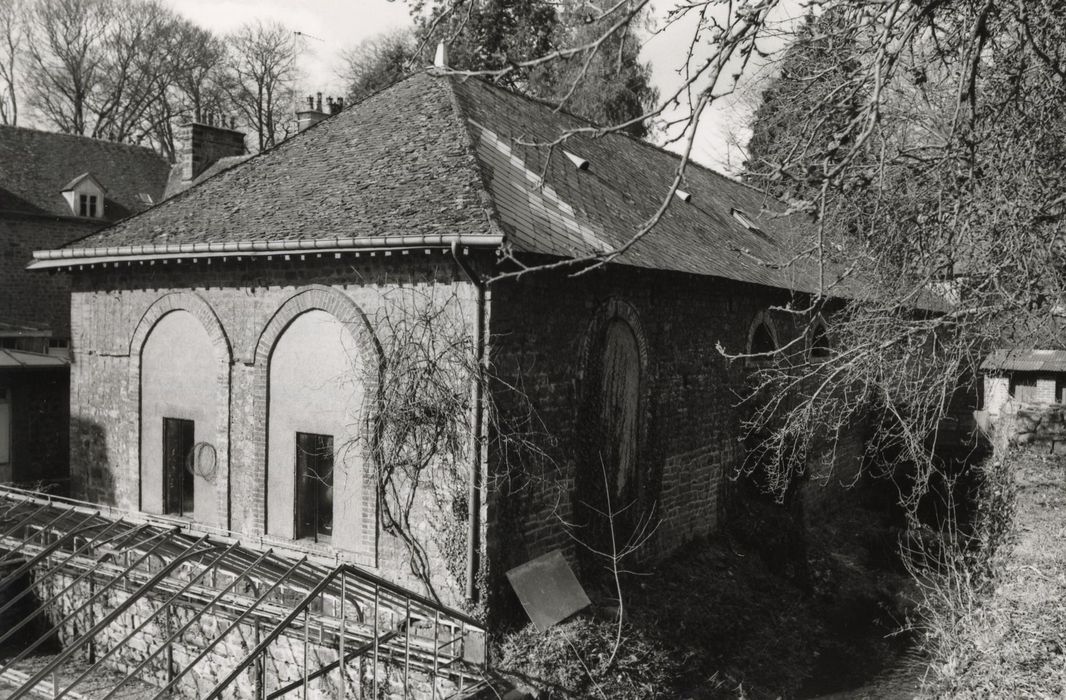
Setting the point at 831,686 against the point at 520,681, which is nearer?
the point at 520,681

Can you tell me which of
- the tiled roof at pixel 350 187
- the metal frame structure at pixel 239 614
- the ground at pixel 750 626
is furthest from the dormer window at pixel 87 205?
the ground at pixel 750 626

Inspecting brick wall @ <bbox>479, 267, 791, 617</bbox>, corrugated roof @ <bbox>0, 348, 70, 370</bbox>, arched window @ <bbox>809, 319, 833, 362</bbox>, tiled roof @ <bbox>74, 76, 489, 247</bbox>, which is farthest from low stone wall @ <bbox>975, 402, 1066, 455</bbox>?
corrugated roof @ <bbox>0, 348, 70, 370</bbox>

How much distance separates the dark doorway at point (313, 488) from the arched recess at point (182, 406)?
1299 mm

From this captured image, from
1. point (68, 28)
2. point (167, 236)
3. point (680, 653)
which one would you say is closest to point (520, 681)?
point (680, 653)

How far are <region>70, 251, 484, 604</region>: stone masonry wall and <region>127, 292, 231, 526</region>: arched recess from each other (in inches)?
1.5

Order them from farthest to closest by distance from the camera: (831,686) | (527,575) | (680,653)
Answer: (831,686) → (680,653) → (527,575)

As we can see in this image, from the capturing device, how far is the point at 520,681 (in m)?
10.1

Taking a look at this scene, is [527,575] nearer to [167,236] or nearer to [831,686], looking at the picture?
[831,686]

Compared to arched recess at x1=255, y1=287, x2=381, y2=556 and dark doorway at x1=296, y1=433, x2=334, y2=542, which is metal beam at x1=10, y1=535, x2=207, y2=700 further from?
dark doorway at x1=296, y1=433, x2=334, y2=542

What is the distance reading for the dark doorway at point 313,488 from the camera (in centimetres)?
1202

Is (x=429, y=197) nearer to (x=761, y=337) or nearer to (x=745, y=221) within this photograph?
(x=761, y=337)

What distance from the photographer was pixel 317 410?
12.0 meters

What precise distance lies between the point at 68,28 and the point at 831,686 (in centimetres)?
3875

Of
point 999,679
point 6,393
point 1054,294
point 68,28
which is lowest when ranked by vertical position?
point 999,679
